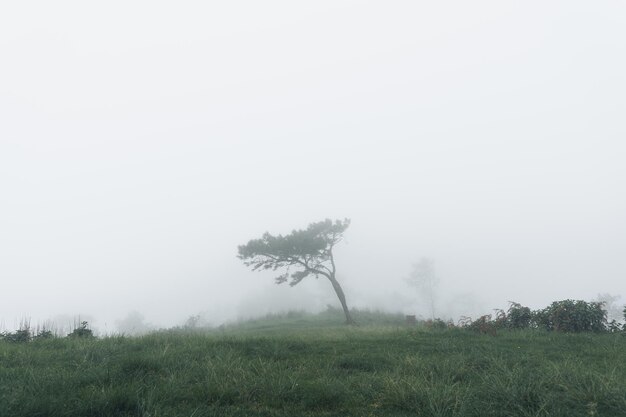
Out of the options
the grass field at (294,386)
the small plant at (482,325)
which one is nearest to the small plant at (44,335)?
the grass field at (294,386)

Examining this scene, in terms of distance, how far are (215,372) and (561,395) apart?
458 centimetres

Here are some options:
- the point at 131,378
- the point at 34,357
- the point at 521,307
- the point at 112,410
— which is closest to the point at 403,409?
the point at 112,410

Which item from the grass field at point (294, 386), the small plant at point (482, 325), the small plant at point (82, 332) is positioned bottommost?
the small plant at point (482, 325)

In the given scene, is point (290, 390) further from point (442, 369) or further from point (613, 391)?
point (613, 391)

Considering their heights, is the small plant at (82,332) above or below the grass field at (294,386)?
above

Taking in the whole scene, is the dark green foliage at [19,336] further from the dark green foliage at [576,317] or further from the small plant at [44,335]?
the dark green foliage at [576,317]

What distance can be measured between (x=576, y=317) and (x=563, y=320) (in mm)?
440

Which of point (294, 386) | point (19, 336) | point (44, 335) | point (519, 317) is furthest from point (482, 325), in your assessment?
point (19, 336)

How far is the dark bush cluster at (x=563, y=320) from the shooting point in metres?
14.4

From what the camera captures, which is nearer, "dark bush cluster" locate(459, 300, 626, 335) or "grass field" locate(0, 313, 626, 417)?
"grass field" locate(0, 313, 626, 417)

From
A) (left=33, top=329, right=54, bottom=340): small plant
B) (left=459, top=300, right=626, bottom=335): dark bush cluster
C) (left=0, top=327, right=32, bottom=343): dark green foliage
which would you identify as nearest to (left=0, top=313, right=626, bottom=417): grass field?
(left=33, top=329, right=54, bottom=340): small plant

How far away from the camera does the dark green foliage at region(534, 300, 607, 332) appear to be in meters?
14.5

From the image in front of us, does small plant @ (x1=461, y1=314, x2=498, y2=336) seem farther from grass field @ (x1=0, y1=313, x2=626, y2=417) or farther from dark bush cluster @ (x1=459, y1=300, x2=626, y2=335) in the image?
grass field @ (x1=0, y1=313, x2=626, y2=417)

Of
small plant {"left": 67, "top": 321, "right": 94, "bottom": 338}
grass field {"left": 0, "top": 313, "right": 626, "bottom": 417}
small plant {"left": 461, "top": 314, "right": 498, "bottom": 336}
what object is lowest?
small plant {"left": 461, "top": 314, "right": 498, "bottom": 336}
